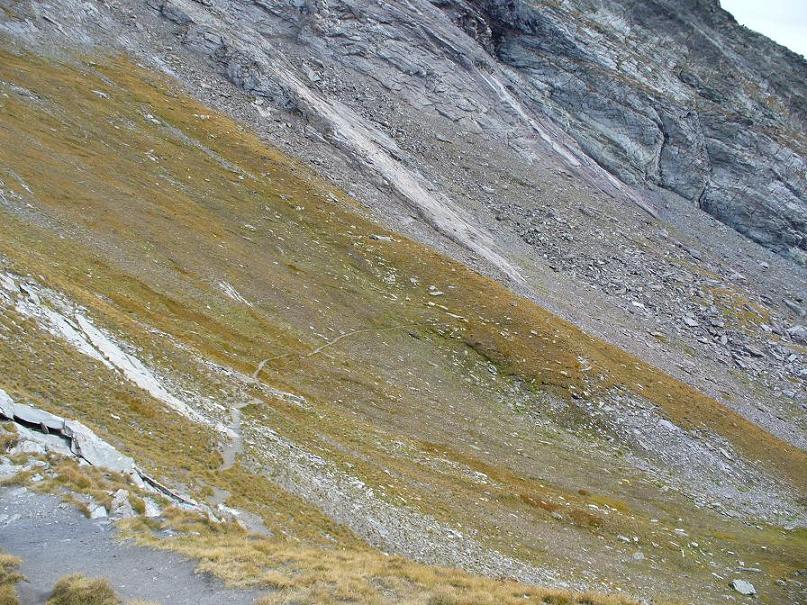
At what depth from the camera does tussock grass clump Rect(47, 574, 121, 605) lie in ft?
44.8

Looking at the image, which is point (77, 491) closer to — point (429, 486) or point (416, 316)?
point (429, 486)

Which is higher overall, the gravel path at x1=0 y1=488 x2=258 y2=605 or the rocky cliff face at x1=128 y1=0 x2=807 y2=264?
the rocky cliff face at x1=128 y1=0 x2=807 y2=264

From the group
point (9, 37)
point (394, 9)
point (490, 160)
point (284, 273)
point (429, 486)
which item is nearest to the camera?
point (429, 486)

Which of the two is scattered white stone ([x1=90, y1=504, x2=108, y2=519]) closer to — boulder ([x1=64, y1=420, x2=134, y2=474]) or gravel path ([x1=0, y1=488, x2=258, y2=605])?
gravel path ([x1=0, y1=488, x2=258, y2=605])

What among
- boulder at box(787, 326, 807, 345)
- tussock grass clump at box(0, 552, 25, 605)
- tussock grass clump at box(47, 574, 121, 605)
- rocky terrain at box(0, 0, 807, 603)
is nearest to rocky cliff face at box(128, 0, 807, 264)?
rocky terrain at box(0, 0, 807, 603)

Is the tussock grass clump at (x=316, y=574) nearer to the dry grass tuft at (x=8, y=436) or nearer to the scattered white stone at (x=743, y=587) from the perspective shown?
the dry grass tuft at (x=8, y=436)

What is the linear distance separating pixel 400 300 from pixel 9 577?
4602 centimetres

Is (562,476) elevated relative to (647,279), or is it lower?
lower

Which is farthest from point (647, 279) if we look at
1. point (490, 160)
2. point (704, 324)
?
point (490, 160)

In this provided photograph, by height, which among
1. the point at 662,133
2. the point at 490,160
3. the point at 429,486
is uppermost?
the point at 662,133

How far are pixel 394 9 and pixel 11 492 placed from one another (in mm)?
121546

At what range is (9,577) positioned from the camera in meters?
14.0

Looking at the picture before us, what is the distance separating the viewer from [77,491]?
1806 centimetres

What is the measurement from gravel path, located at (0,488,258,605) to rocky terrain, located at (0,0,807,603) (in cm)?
68
